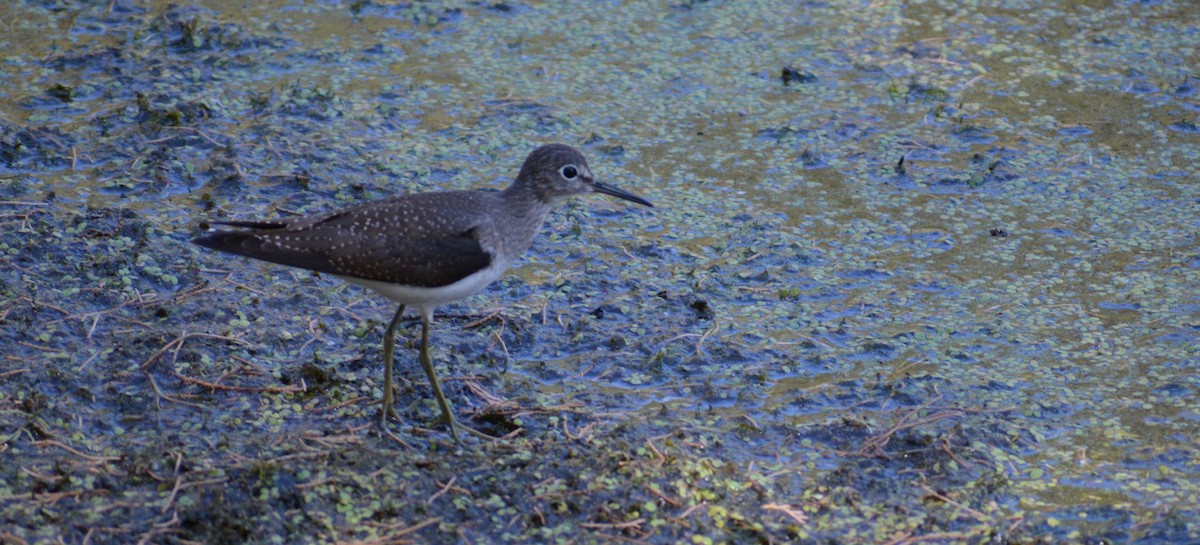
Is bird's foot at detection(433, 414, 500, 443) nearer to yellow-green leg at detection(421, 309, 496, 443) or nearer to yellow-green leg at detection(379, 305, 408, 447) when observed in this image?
yellow-green leg at detection(421, 309, 496, 443)

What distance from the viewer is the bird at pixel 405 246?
5242 millimetres

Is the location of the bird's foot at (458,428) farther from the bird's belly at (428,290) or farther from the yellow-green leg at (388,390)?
the bird's belly at (428,290)

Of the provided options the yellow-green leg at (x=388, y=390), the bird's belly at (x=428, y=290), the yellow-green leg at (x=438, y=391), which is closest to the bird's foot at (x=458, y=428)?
the yellow-green leg at (x=438, y=391)

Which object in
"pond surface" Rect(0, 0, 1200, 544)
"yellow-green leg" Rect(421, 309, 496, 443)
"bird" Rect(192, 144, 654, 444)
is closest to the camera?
"pond surface" Rect(0, 0, 1200, 544)

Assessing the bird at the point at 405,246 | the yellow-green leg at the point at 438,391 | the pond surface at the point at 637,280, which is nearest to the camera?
the pond surface at the point at 637,280

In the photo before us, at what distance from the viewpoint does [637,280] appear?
21.8 feet

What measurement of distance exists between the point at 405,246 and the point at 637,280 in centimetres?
167

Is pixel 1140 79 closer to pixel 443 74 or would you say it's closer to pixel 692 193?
pixel 692 193

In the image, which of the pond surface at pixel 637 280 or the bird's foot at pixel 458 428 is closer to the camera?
the pond surface at pixel 637 280

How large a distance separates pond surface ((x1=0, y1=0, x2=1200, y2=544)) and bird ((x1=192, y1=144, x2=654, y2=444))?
499 millimetres

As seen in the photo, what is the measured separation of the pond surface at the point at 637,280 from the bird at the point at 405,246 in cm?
50

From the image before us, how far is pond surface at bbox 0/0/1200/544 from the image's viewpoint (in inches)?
194

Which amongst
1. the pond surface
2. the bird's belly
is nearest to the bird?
the bird's belly

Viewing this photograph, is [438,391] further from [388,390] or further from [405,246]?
[405,246]
